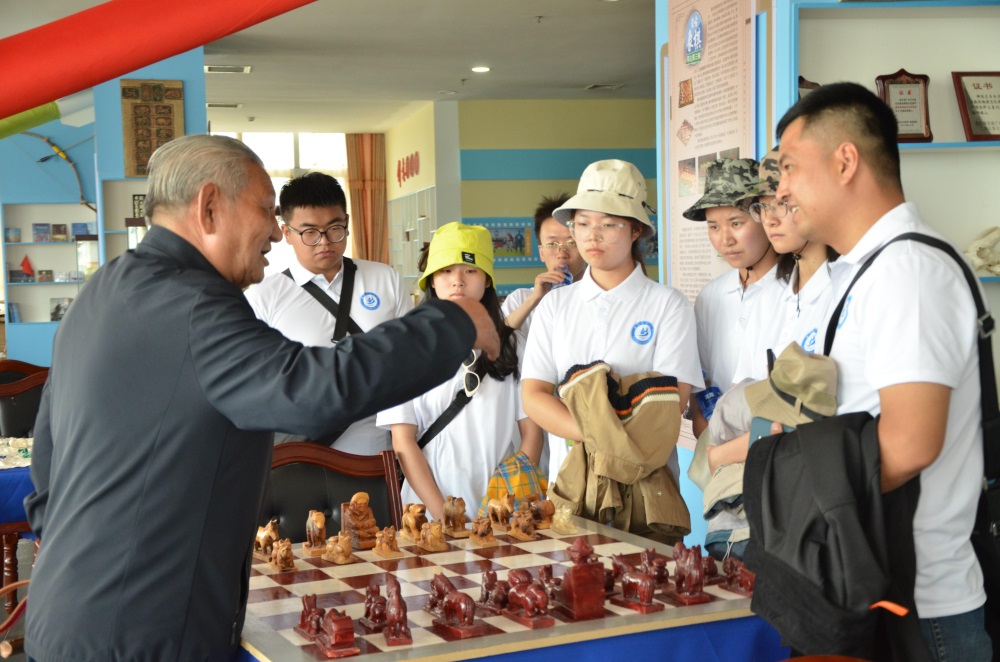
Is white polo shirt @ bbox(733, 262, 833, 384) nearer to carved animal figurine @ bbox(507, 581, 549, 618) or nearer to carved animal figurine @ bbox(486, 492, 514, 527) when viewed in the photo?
carved animal figurine @ bbox(486, 492, 514, 527)

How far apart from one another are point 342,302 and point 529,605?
1797mm

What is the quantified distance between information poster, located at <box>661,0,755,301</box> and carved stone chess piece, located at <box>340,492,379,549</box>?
259 centimetres

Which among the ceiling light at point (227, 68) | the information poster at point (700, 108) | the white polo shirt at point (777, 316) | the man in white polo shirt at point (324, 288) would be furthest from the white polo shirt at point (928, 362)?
the ceiling light at point (227, 68)

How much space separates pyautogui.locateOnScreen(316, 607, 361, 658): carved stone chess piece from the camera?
1534mm

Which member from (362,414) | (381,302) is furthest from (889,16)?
(362,414)

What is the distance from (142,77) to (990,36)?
6.56 m

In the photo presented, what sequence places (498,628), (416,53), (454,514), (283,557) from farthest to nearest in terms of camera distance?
(416,53) → (454,514) → (283,557) → (498,628)

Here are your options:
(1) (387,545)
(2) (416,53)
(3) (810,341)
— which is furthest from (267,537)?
(2) (416,53)

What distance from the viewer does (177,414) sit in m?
1.44

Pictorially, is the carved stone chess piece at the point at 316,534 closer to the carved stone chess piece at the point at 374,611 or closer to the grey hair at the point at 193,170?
the carved stone chess piece at the point at 374,611

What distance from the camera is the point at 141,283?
1.49 m

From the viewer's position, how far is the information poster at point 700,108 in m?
4.27

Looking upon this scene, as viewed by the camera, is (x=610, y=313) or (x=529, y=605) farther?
(x=610, y=313)

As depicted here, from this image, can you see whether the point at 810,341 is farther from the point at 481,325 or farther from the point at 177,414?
the point at 177,414
